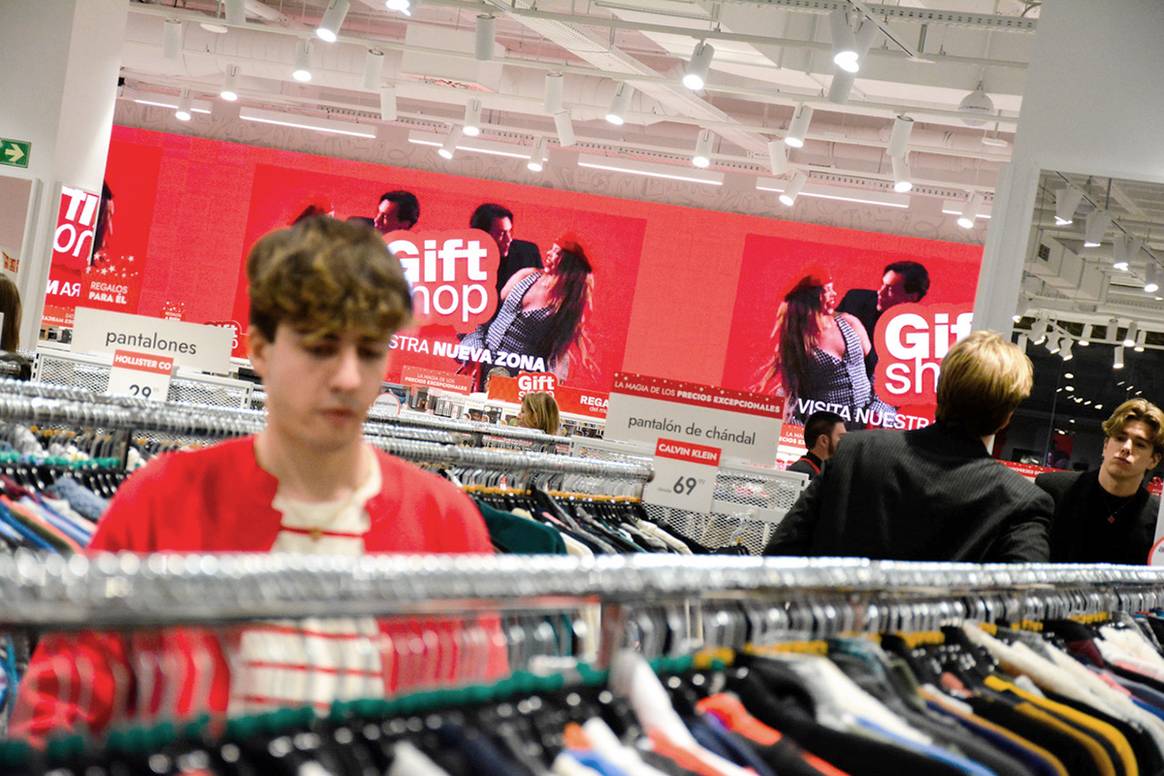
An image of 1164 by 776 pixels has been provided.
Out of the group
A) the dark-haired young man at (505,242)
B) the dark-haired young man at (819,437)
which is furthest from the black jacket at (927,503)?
the dark-haired young man at (505,242)

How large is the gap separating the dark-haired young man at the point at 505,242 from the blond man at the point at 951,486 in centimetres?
1495

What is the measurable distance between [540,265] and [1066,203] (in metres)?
12.5

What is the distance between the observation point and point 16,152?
821 centimetres

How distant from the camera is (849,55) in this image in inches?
286

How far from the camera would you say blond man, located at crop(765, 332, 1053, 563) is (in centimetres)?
284

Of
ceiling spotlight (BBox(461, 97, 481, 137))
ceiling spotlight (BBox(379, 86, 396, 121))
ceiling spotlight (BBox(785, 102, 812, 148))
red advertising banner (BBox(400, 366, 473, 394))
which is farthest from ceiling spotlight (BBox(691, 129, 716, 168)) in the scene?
red advertising banner (BBox(400, 366, 473, 394))

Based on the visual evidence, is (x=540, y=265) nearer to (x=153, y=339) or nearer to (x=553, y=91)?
(x=553, y=91)

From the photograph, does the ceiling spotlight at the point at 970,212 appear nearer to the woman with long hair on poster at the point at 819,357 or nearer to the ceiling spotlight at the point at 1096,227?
the woman with long hair on poster at the point at 819,357

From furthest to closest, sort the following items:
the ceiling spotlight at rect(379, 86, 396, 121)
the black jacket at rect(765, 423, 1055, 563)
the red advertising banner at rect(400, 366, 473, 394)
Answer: the red advertising banner at rect(400, 366, 473, 394)
the ceiling spotlight at rect(379, 86, 396, 121)
the black jacket at rect(765, 423, 1055, 563)

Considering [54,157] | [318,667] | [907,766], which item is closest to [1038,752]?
[907,766]

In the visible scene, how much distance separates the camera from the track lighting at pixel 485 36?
8.95 metres

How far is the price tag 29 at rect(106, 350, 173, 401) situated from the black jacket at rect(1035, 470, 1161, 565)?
399cm

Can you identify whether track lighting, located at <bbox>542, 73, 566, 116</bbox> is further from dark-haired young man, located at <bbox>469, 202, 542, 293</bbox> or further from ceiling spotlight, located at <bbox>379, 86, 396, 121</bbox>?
dark-haired young man, located at <bbox>469, 202, 542, 293</bbox>

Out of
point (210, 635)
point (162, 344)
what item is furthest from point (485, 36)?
point (210, 635)
